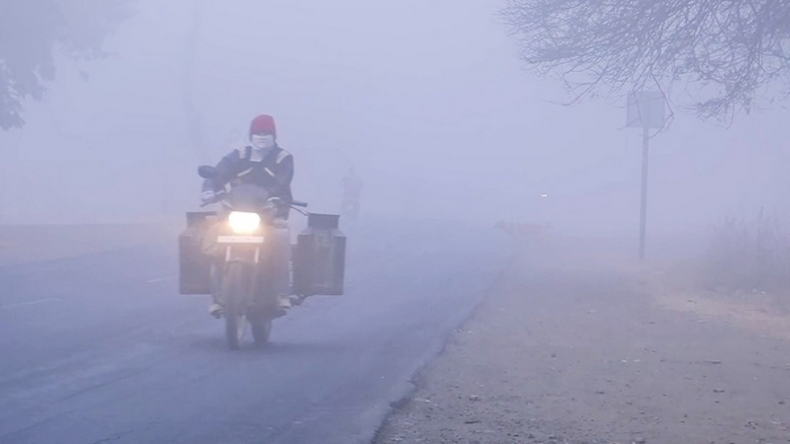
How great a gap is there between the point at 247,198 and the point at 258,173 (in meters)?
0.52

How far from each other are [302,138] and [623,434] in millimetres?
74518

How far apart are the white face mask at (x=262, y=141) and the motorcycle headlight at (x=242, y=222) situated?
0.89m

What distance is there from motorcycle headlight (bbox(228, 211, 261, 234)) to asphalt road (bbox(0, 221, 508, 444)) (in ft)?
3.92

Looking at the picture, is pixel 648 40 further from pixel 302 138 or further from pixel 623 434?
pixel 302 138

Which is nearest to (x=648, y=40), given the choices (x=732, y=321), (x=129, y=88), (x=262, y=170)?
(x=732, y=321)

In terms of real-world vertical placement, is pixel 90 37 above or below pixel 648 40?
above

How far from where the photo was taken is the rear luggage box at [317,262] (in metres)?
12.8

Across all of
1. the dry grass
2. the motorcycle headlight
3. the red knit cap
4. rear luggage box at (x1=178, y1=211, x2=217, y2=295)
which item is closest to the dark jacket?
the red knit cap

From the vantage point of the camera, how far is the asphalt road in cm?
829

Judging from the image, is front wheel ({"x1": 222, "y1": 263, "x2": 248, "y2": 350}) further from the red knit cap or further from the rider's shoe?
the red knit cap

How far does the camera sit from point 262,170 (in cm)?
1221

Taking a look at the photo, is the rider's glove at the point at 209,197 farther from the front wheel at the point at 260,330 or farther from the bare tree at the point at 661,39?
the bare tree at the point at 661,39

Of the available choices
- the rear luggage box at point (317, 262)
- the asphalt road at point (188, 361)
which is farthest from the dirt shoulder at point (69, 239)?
the rear luggage box at point (317, 262)

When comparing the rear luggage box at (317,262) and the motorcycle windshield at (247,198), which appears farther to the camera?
the rear luggage box at (317,262)
